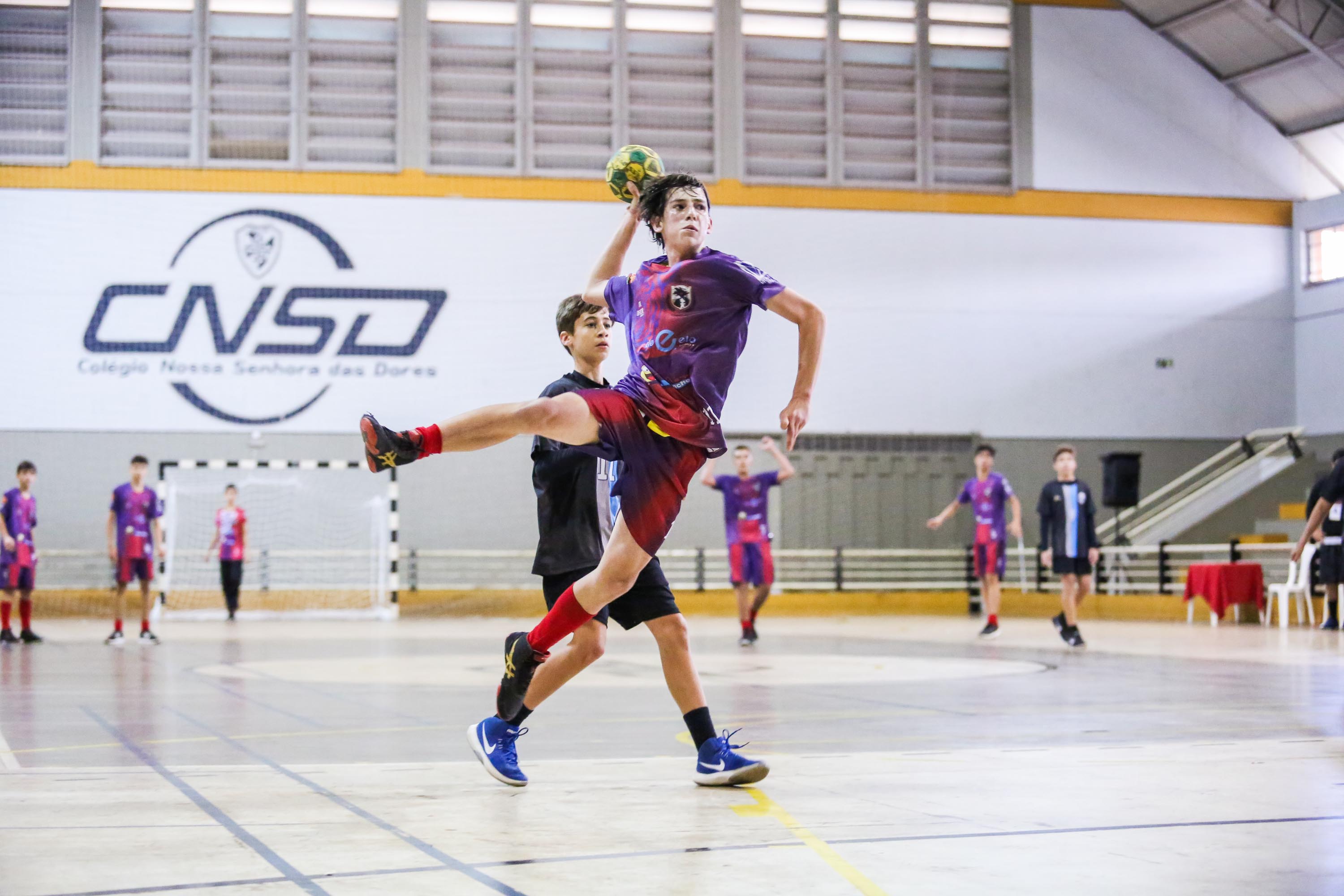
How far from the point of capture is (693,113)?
2414 centimetres

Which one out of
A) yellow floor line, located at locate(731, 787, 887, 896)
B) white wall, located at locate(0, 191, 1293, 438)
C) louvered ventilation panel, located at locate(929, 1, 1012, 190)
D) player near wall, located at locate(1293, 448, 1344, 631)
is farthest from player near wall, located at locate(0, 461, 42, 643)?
louvered ventilation panel, located at locate(929, 1, 1012, 190)

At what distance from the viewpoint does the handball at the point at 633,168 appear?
4984 millimetres

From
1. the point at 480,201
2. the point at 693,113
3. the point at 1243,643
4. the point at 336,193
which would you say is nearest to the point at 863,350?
the point at 693,113

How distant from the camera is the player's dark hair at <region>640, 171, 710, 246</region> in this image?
185 inches

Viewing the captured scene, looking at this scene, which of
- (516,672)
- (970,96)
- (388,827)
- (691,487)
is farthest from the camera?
(970,96)

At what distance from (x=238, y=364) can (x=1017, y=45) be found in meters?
15.5

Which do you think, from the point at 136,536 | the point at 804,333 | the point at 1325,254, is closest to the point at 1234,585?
the point at 1325,254

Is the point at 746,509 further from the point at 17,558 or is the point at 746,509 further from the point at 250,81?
the point at 250,81

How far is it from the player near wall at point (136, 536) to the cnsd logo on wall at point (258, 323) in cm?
764

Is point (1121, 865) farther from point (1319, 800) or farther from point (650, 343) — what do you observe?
point (650, 343)

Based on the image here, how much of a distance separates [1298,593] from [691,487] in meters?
10.2

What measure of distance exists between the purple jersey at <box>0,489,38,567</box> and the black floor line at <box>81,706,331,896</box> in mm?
9940

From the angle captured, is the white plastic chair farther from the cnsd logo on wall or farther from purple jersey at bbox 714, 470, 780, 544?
the cnsd logo on wall

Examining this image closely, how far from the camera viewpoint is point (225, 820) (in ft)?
12.6
